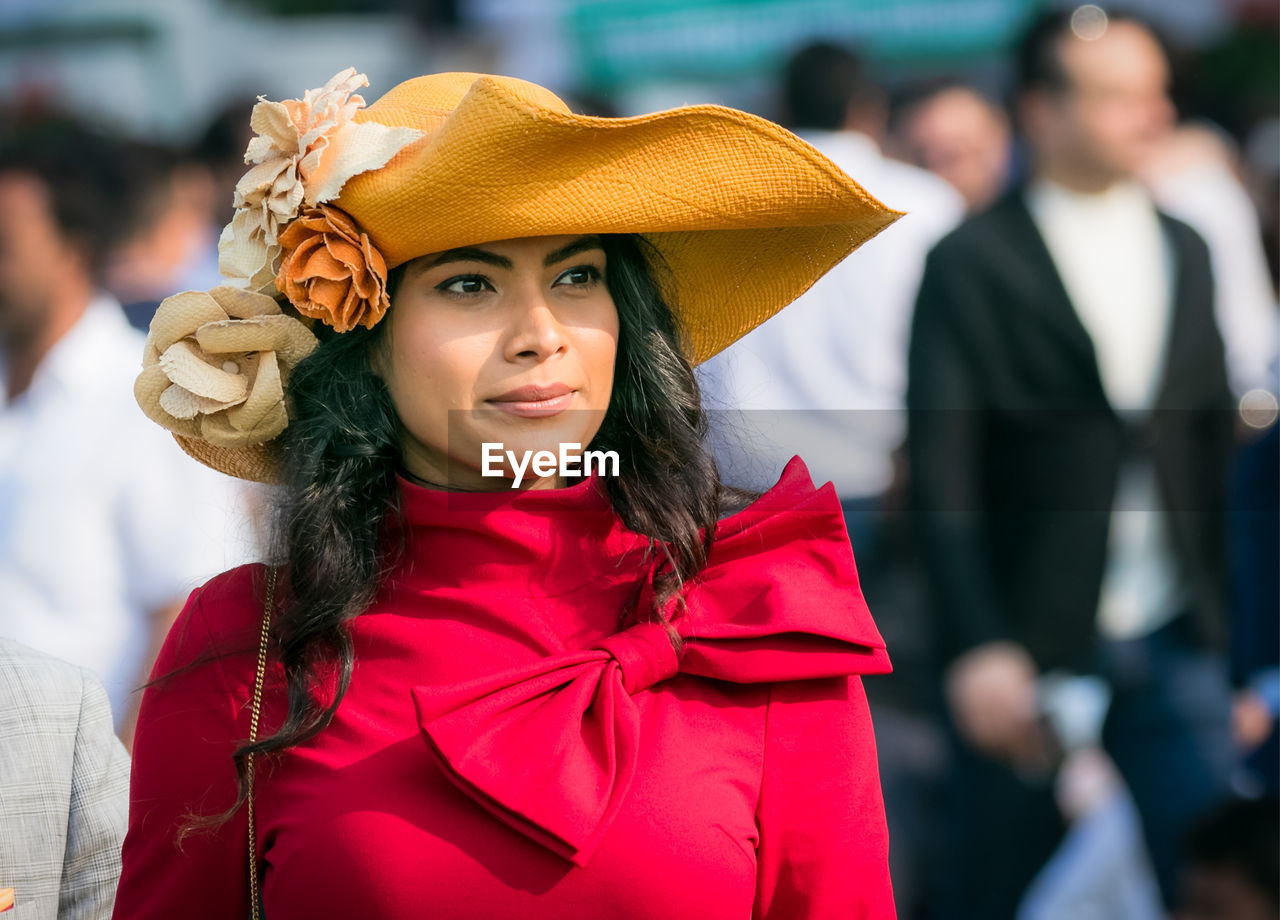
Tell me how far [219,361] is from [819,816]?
0.90 meters

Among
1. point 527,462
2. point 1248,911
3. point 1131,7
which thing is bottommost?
point 1248,911

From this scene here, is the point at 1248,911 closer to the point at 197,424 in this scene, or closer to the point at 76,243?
the point at 197,424

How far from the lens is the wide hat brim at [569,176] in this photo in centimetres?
168

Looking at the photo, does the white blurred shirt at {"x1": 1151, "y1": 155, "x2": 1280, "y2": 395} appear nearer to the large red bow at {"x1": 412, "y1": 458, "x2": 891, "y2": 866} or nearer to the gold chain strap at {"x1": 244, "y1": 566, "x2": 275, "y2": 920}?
the large red bow at {"x1": 412, "y1": 458, "x2": 891, "y2": 866}

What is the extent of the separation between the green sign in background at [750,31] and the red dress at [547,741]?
3197 mm

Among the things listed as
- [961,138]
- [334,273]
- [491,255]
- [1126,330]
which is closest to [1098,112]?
[1126,330]

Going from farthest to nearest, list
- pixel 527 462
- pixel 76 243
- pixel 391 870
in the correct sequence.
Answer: pixel 76 243, pixel 527 462, pixel 391 870

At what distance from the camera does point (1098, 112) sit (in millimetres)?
3855

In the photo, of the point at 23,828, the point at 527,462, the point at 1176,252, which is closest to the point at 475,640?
the point at 527,462

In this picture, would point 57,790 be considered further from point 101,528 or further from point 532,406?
point 101,528

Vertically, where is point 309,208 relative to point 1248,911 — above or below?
above

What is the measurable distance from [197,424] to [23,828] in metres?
0.52

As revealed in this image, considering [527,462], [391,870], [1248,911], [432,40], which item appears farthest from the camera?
[432,40]

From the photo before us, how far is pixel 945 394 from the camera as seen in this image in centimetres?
367
